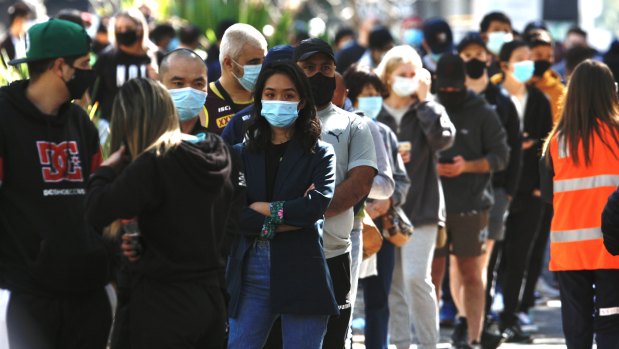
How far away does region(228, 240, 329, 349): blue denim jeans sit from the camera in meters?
6.13

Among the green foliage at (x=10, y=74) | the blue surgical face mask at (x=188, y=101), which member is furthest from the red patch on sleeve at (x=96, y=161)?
the green foliage at (x=10, y=74)

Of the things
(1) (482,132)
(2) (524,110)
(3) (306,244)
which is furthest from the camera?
(2) (524,110)

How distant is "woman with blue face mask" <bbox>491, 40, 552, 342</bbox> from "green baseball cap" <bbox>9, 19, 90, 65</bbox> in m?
5.56

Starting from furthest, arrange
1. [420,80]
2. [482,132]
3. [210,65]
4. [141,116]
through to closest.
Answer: [210,65] < [482,132] < [420,80] < [141,116]

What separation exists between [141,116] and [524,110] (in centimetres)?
606

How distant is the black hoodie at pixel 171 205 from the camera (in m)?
5.05

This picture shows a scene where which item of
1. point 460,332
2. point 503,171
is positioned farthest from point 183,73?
point 503,171

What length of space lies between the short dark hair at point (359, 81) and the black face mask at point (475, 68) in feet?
6.44

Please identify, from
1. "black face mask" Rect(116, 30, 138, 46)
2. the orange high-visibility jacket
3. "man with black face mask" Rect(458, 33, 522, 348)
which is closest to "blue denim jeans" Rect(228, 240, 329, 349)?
the orange high-visibility jacket

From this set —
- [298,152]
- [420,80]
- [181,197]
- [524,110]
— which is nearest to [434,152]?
[420,80]

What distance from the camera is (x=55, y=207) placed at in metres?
5.29

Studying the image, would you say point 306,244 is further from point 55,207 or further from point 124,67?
point 124,67

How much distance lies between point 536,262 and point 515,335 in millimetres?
1106

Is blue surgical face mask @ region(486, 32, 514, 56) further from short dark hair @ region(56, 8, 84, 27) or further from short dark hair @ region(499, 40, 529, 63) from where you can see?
short dark hair @ region(56, 8, 84, 27)
